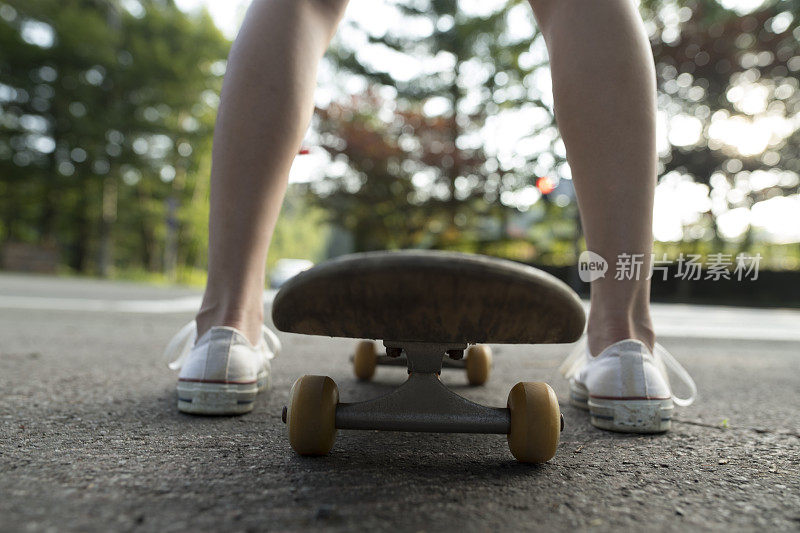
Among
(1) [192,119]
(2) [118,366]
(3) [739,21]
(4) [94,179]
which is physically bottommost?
(2) [118,366]

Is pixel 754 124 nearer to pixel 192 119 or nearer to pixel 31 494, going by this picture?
pixel 192 119

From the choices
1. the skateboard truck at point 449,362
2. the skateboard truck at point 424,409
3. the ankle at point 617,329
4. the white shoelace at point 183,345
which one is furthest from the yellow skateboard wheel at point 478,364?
the skateboard truck at point 424,409

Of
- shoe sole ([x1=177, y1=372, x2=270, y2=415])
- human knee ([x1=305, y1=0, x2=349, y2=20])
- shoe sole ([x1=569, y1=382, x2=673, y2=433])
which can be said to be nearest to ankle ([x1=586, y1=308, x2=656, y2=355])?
shoe sole ([x1=569, y1=382, x2=673, y2=433])

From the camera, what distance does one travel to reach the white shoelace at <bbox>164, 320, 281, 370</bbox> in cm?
118

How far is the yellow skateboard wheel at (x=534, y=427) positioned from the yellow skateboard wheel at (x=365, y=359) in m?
0.71

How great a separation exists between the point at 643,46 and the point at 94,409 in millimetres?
1197

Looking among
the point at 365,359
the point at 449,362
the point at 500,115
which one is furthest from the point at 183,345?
the point at 500,115

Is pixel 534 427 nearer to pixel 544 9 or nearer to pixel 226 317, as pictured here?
pixel 226 317

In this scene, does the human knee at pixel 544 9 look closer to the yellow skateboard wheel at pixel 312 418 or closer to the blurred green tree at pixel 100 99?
the yellow skateboard wheel at pixel 312 418

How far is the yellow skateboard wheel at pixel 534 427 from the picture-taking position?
78cm

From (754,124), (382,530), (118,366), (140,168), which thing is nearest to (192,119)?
(140,168)

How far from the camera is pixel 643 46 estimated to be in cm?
108

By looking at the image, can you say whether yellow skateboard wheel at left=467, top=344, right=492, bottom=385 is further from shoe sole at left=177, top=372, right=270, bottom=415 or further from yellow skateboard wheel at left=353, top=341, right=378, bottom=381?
shoe sole at left=177, top=372, right=270, bottom=415

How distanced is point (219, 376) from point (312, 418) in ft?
1.00
